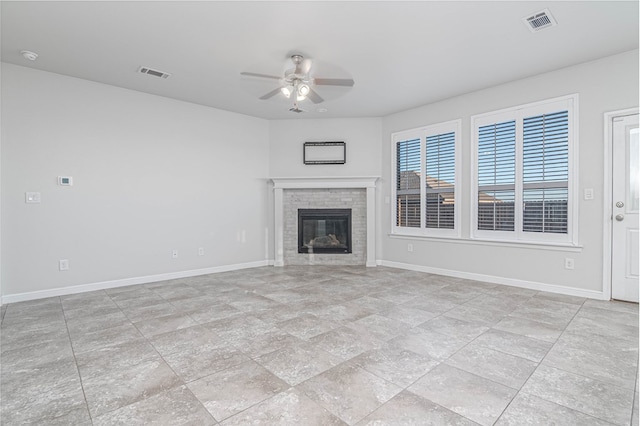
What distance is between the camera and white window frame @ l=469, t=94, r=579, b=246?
385cm

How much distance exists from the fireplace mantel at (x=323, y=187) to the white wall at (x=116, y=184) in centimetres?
36

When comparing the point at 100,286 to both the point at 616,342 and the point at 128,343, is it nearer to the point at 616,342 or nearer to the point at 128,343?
the point at 128,343

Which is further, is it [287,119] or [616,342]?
[287,119]

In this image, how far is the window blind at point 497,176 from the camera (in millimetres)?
4379

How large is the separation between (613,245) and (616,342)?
5.51 feet

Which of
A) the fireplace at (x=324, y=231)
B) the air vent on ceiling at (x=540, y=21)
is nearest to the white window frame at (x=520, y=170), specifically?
the air vent on ceiling at (x=540, y=21)

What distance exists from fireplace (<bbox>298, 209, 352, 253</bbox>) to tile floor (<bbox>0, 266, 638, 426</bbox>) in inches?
91.3

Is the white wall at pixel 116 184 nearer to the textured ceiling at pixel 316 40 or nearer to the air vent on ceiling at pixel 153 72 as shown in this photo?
the textured ceiling at pixel 316 40

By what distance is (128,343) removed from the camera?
2.51 meters

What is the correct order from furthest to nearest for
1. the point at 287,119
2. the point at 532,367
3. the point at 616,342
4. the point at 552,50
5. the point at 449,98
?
the point at 287,119
the point at 449,98
the point at 552,50
the point at 616,342
the point at 532,367

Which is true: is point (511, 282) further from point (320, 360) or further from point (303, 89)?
point (303, 89)

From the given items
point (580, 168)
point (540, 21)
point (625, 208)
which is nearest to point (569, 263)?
point (625, 208)

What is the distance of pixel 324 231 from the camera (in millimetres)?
6180

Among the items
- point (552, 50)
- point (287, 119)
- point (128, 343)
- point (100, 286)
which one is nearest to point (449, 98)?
point (552, 50)
